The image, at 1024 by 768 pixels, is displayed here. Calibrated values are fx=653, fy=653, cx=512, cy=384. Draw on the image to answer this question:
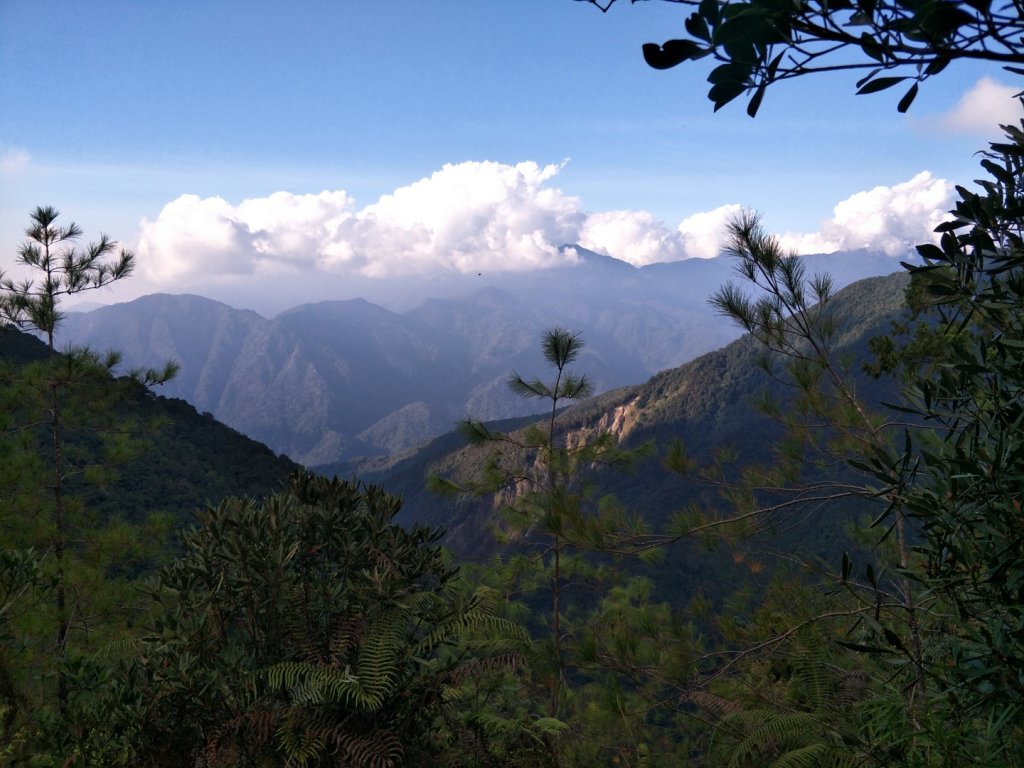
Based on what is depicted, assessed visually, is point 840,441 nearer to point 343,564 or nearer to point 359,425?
point 343,564

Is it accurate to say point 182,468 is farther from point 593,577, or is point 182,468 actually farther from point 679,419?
point 679,419

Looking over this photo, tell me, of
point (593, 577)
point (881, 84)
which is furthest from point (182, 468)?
point (881, 84)

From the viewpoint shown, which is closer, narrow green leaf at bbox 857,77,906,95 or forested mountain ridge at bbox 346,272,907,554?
narrow green leaf at bbox 857,77,906,95

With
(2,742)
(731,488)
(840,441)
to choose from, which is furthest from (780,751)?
(2,742)

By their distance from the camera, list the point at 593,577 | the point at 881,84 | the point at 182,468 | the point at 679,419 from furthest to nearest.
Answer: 1. the point at 679,419
2. the point at 182,468
3. the point at 593,577
4. the point at 881,84

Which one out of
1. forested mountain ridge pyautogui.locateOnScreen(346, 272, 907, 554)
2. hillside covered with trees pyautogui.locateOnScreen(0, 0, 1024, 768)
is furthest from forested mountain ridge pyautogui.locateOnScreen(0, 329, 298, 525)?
forested mountain ridge pyautogui.locateOnScreen(346, 272, 907, 554)

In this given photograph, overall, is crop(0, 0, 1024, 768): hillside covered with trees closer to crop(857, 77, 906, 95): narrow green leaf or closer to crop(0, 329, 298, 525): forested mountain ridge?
crop(857, 77, 906, 95): narrow green leaf

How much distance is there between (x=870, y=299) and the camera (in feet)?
133

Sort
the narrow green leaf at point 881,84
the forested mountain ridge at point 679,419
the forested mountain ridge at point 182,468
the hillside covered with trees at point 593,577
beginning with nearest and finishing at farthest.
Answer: the narrow green leaf at point 881,84 < the hillside covered with trees at point 593,577 < the forested mountain ridge at point 182,468 < the forested mountain ridge at point 679,419

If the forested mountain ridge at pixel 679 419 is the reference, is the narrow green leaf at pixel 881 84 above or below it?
above

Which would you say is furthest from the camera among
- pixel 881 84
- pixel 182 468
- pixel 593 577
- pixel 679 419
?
pixel 679 419

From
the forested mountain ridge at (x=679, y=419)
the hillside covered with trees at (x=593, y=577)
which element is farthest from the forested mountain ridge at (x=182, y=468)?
the forested mountain ridge at (x=679, y=419)

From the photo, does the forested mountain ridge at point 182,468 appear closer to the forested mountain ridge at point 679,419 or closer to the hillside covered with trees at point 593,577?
the hillside covered with trees at point 593,577

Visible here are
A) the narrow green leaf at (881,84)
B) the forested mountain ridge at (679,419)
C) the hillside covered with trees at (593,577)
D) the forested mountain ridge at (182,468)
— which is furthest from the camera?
the forested mountain ridge at (679,419)
